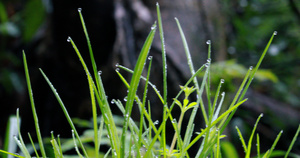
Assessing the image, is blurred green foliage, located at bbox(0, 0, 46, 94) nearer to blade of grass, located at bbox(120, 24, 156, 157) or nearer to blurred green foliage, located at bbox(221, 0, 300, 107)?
blurred green foliage, located at bbox(221, 0, 300, 107)

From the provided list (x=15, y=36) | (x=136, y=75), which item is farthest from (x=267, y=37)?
(x=136, y=75)

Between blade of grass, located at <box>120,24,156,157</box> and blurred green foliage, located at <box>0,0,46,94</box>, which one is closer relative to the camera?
blade of grass, located at <box>120,24,156,157</box>

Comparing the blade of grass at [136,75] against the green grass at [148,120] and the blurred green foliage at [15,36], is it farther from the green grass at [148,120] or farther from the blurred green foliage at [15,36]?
the blurred green foliage at [15,36]

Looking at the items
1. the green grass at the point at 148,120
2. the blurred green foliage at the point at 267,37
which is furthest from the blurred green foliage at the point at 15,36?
the green grass at the point at 148,120

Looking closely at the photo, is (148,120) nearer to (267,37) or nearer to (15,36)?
(267,37)

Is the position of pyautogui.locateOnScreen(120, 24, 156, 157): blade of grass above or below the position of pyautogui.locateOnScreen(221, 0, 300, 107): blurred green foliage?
above

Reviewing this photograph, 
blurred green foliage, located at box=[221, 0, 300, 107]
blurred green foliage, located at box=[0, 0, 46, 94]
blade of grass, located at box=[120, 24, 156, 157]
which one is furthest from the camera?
blurred green foliage, located at box=[0, 0, 46, 94]

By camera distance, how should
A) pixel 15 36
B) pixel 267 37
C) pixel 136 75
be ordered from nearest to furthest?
pixel 136 75, pixel 267 37, pixel 15 36

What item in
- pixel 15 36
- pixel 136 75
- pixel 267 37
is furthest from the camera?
pixel 15 36

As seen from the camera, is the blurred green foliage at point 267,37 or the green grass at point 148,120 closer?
the green grass at point 148,120

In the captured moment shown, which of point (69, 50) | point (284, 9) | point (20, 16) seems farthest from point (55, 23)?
point (284, 9)

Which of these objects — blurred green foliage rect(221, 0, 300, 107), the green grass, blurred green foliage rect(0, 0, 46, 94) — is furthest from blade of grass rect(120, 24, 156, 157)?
blurred green foliage rect(0, 0, 46, 94)

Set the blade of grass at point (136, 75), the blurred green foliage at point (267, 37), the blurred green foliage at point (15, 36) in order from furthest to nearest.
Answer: the blurred green foliage at point (15, 36), the blurred green foliage at point (267, 37), the blade of grass at point (136, 75)
